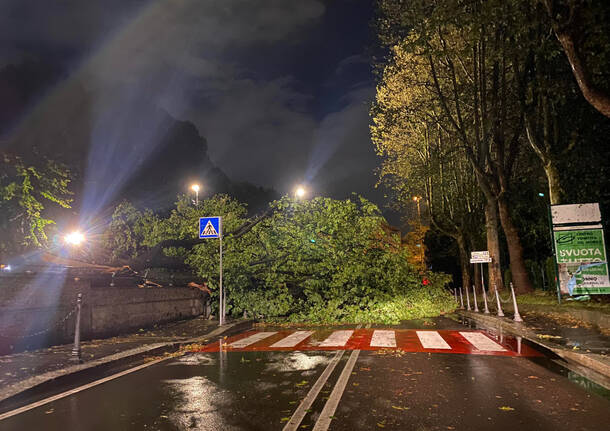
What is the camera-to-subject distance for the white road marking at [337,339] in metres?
10.7

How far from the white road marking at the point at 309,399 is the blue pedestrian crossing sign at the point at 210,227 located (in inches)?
301

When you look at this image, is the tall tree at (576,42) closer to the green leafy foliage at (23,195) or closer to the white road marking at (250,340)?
the white road marking at (250,340)

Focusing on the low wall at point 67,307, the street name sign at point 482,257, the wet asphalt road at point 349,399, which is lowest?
the wet asphalt road at point 349,399

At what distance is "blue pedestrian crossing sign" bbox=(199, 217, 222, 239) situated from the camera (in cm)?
1502

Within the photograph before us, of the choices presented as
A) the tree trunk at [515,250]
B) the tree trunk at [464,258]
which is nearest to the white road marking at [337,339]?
the tree trunk at [515,250]

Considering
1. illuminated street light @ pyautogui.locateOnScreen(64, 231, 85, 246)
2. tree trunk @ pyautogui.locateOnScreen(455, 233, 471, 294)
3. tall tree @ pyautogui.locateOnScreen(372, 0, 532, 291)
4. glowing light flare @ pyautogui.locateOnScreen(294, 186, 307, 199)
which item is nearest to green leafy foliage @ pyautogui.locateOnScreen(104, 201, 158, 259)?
illuminated street light @ pyautogui.locateOnScreen(64, 231, 85, 246)

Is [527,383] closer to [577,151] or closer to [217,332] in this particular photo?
[217,332]

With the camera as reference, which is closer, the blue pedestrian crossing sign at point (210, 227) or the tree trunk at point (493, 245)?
the blue pedestrian crossing sign at point (210, 227)

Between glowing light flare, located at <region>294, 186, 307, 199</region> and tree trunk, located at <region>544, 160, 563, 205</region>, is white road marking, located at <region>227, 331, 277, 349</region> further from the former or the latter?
tree trunk, located at <region>544, 160, 563, 205</region>

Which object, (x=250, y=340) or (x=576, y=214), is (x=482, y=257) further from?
(x=250, y=340)

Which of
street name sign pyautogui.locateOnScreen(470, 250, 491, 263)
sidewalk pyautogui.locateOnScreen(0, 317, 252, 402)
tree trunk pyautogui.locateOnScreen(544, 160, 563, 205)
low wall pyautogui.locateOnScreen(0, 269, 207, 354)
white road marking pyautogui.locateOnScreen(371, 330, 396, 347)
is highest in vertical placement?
tree trunk pyautogui.locateOnScreen(544, 160, 563, 205)

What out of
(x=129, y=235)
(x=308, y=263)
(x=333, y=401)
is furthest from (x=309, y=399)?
(x=129, y=235)

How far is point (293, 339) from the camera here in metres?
12.0

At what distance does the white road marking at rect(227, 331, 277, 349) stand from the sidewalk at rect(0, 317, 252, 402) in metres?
0.98
